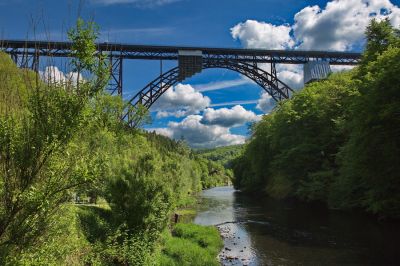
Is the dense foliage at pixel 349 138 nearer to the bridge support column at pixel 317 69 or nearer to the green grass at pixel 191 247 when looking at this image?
the bridge support column at pixel 317 69

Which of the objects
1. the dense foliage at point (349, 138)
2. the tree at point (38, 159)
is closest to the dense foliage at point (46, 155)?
the tree at point (38, 159)

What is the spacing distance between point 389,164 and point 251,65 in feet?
109

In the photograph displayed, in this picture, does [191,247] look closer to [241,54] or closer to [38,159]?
[38,159]

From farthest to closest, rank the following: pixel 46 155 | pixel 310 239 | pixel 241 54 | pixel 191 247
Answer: pixel 241 54 < pixel 310 239 < pixel 191 247 < pixel 46 155

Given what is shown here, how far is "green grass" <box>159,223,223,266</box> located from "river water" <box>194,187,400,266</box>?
899 mm

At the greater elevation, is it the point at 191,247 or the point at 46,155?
the point at 46,155

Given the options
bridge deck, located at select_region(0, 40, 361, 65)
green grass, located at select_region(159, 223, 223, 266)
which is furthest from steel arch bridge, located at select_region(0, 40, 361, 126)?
green grass, located at select_region(159, 223, 223, 266)

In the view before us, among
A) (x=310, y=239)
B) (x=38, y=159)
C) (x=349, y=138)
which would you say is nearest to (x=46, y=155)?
(x=38, y=159)

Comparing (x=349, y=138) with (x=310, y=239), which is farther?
(x=349, y=138)

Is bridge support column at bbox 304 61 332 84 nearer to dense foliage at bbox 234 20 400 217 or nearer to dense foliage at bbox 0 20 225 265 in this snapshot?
dense foliage at bbox 234 20 400 217

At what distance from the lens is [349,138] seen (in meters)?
36.4

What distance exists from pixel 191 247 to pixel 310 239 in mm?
8080

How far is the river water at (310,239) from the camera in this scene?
18.4 meters

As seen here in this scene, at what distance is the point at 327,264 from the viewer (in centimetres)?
1728
